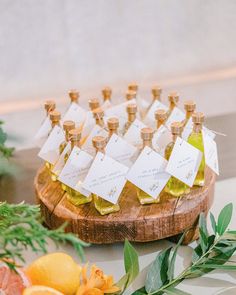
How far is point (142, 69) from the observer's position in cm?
249

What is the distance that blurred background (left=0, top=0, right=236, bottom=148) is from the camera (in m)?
2.26

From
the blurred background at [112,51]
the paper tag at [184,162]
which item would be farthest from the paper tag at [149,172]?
the blurred background at [112,51]

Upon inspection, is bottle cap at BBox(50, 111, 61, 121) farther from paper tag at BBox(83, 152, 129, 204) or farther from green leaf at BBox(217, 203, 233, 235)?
green leaf at BBox(217, 203, 233, 235)

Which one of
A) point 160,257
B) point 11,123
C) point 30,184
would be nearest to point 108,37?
point 11,123

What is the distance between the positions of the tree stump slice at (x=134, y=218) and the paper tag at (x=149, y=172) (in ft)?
0.15

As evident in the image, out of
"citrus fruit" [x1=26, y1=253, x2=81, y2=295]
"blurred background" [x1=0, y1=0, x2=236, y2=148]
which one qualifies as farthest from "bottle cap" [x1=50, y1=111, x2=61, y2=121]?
"blurred background" [x1=0, y1=0, x2=236, y2=148]

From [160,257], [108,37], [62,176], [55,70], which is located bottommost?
[160,257]

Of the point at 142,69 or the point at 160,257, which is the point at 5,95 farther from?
the point at 160,257

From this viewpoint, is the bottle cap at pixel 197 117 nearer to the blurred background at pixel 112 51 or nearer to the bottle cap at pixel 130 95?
the bottle cap at pixel 130 95

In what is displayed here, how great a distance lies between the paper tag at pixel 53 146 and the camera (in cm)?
132

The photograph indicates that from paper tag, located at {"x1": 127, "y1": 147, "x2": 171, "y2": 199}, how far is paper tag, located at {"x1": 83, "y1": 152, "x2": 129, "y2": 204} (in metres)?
0.02

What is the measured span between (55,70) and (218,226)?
53.4 inches

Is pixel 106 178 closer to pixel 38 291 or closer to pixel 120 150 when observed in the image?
pixel 120 150

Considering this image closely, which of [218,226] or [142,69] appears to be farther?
[142,69]
